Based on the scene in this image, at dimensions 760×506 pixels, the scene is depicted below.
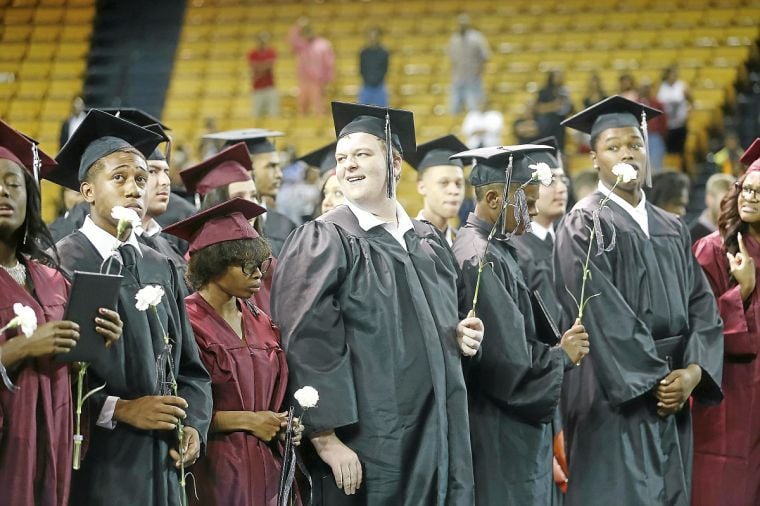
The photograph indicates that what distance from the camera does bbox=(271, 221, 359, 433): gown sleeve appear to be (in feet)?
13.6

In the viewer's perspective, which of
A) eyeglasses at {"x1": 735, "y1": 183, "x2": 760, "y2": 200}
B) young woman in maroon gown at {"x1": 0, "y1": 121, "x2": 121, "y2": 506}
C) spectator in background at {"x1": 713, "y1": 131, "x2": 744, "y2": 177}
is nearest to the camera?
young woman in maroon gown at {"x1": 0, "y1": 121, "x2": 121, "y2": 506}

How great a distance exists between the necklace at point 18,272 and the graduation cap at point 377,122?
1.30 m

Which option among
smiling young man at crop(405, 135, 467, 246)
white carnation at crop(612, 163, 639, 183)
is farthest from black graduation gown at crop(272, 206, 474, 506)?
smiling young man at crop(405, 135, 467, 246)

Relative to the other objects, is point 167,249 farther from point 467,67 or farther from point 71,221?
point 467,67

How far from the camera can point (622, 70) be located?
15078mm

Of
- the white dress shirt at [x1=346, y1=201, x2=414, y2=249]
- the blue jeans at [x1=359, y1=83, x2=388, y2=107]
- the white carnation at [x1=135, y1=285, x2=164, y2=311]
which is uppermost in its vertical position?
the blue jeans at [x1=359, y1=83, x2=388, y2=107]

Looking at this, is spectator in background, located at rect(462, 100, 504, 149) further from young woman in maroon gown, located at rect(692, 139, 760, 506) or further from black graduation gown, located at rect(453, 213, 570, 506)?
black graduation gown, located at rect(453, 213, 570, 506)

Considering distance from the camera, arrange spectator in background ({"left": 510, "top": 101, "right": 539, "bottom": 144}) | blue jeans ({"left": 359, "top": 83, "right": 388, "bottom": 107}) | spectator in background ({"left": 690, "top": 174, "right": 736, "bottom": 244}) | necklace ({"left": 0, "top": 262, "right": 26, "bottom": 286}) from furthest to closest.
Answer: blue jeans ({"left": 359, "top": 83, "right": 388, "bottom": 107}) → spectator in background ({"left": 510, "top": 101, "right": 539, "bottom": 144}) → spectator in background ({"left": 690, "top": 174, "right": 736, "bottom": 244}) → necklace ({"left": 0, "top": 262, "right": 26, "bottom": 286})

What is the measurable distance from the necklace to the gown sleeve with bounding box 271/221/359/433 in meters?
0.92

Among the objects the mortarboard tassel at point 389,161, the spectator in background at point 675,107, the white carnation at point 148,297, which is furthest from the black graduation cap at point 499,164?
the spectator in background at point 675,107

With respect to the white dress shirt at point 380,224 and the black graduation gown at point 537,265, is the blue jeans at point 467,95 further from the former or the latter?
the white dress shirt at point 380,224

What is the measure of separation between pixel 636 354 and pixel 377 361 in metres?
1.32

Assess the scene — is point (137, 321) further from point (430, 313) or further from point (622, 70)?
point (622, 70)

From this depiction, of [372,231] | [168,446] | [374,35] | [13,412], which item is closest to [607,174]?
[372,231]
